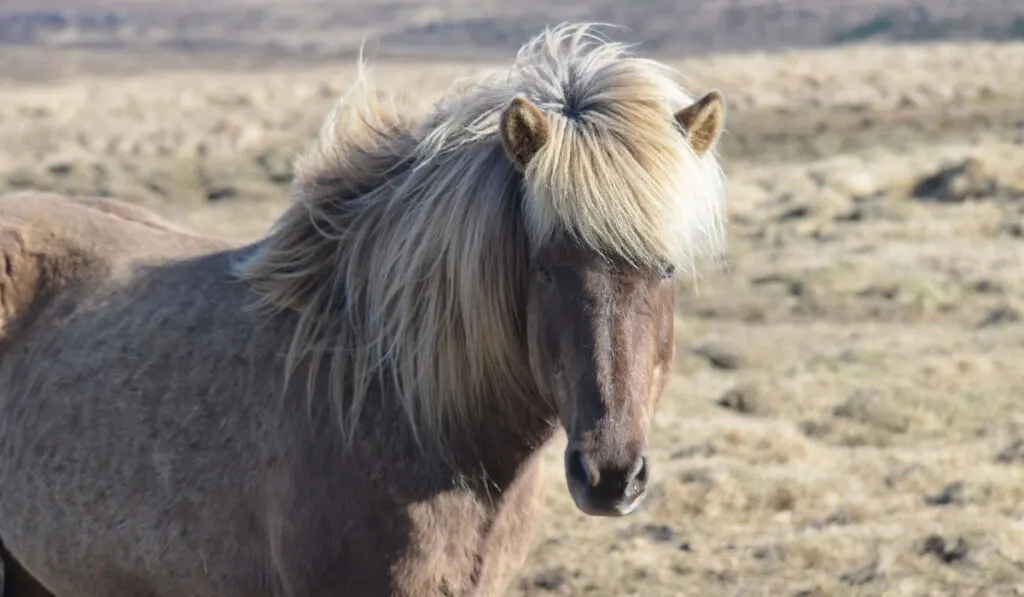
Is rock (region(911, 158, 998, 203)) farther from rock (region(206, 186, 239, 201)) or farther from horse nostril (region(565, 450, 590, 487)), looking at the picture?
horse nostril (region(565, 450, 590, 487))

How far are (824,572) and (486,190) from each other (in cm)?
347

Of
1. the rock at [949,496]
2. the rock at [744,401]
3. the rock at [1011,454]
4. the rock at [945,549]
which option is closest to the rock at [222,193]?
the rock at [744,401]

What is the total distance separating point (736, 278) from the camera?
14023mm

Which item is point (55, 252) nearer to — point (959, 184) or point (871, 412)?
point (871, 412)

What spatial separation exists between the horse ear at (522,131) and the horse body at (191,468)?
812 millimetres

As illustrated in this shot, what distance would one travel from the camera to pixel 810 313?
496 inches

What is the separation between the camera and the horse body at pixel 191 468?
3307mm

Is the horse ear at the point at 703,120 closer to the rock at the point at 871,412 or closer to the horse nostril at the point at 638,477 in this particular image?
the horse nostril at the point at 638,477

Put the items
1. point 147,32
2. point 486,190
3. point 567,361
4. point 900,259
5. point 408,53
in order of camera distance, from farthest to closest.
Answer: point 147,32, point 408,53, point 900,259, point 486,190, point 567,361

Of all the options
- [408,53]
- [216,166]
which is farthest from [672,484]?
[408,53]

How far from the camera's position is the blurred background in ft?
20.2

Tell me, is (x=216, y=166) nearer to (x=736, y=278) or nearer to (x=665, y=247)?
(x=736, y=278)

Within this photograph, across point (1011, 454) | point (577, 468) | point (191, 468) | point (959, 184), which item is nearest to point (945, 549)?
point (1011, 454)

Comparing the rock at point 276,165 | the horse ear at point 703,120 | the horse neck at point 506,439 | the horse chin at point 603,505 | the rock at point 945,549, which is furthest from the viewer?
the rock at point 276,165
